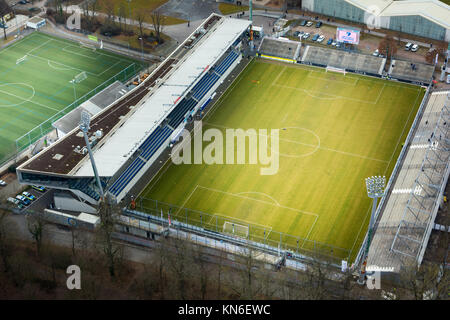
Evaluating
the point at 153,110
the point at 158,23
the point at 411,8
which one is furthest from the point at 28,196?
the point at 411,8

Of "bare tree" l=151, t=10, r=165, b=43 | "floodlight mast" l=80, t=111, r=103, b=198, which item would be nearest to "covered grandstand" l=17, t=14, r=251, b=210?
"floodlight mast" l=80, t=111, r=103, b=198

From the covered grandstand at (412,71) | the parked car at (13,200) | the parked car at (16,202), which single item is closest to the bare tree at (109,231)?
the parked car at (16,202)

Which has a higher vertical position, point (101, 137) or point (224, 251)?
point (101, 137)

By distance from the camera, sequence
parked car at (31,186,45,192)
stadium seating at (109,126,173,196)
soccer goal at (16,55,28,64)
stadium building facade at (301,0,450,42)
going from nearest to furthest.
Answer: stadium seating at (109,126,173,196)
parked car at (31,186,45,192)
stadium building facade at (301,0,450,42)
soccer goal at (16,55,28,64)

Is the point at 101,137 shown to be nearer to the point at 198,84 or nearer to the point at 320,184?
the point at 198,84

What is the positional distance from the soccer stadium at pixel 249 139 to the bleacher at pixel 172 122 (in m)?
0.22

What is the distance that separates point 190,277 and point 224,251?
802 centimetres

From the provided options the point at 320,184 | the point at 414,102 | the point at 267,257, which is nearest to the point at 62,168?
the point at 267,257

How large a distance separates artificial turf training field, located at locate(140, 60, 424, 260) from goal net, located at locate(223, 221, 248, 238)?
18.6 inches

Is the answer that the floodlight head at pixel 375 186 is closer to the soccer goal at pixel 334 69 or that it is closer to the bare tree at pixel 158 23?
the soccer goal at pixel 334 69

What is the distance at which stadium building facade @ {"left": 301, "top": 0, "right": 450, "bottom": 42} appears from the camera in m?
139

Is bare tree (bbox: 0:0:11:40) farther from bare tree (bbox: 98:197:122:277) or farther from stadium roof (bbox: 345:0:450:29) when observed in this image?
stadium roof (bbox: 345:0:450:29)

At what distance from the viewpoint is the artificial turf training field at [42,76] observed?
12306 centimetres
